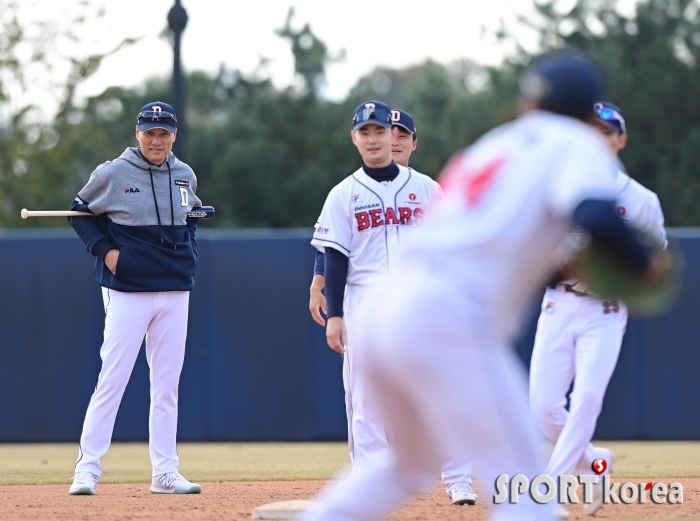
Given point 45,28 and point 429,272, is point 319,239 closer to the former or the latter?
point 429,272

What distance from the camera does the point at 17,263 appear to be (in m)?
13.0

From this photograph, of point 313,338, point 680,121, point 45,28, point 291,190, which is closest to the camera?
point 313,338

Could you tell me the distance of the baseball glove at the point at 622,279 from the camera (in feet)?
11.0

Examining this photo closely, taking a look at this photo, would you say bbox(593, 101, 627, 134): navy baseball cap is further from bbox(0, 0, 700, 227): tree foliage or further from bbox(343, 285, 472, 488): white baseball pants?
bbox(0, 0, 700, 227): tree foliage

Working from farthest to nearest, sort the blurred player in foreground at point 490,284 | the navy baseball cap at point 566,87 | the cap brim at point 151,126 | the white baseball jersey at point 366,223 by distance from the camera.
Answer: the cap brim at point 151,126, the white baseball jersey at point 366,223, the navy baseball cap at point 566,87, the blurred player in foreground at point 490,284

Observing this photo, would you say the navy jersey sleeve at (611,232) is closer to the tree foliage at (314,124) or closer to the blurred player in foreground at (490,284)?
the blurred player in foreground at (490,284)

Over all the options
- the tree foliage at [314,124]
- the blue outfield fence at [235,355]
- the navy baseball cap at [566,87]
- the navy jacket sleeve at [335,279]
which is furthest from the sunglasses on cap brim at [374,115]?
the tree foliage at [314,124]

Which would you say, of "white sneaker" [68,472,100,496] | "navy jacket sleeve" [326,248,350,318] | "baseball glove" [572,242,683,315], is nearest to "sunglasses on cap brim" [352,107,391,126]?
"navy jacket sleeve" [326,248,350,318]

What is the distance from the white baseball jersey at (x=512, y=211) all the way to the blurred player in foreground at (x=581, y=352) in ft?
7.96

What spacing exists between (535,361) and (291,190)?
68.6 feet

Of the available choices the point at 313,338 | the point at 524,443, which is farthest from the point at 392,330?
the point at 313,338

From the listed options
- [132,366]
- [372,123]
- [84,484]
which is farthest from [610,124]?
[84,484]

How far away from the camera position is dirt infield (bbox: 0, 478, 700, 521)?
598 centimetres

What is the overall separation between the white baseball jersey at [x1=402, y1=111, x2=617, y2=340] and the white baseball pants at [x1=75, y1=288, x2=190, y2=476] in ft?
13.2
